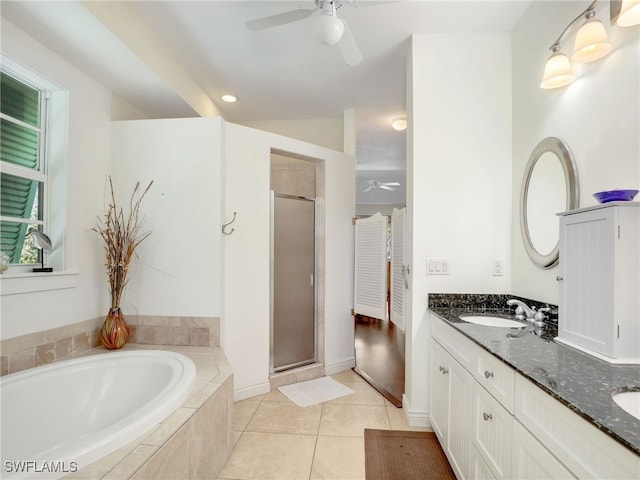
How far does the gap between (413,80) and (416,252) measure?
125cm

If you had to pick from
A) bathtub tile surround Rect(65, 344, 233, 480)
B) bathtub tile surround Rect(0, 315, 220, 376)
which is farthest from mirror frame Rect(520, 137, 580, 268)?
bathtub tile surround Rect(0, 315, 220, 376)

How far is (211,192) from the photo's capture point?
2424 millimetres

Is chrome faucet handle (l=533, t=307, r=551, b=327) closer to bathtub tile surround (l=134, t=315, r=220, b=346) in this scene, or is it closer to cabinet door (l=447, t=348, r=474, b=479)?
cabinet door (l=447, t=348, r=474, b=479)

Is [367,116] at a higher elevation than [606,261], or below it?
higher

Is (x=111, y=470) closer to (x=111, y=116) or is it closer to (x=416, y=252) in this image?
(x=416, y=252)

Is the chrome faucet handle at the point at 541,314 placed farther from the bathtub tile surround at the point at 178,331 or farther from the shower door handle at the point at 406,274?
the bathtub tile surround at the point at 178,331

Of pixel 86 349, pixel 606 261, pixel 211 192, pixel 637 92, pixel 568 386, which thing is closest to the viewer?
pixel 568 386

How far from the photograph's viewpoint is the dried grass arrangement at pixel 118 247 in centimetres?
221

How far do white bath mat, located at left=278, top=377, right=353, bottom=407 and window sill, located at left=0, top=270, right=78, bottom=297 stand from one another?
185 cm

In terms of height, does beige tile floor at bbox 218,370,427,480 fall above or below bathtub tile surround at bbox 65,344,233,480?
below

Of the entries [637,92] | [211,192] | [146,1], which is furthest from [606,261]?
[146,1]

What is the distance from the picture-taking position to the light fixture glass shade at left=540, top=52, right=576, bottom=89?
1.64 metres

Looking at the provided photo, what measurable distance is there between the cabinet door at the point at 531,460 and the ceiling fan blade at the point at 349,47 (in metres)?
2.02

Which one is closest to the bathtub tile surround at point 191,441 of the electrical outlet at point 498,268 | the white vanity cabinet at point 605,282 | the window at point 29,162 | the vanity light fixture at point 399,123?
the window at point 29,162
